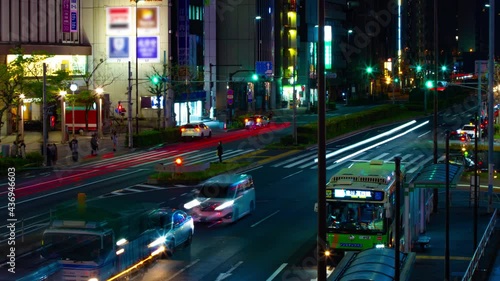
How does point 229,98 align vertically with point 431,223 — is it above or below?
above

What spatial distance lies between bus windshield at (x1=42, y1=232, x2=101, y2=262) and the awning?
9793mm

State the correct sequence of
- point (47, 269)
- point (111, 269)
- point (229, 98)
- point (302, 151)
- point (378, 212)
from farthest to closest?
point (229, 98), point (302, 151), point (378, 212), point (111, 269), point (47, 269)

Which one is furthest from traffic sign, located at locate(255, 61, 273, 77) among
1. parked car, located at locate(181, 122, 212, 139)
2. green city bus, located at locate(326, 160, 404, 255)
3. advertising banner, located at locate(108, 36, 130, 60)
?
green city bus, located at locate(326, 160, 404, 255)

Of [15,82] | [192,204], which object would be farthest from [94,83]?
[192,204]

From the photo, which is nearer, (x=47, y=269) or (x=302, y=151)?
(x=47, y=269)

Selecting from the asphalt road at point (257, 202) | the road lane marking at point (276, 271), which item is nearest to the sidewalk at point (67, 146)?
the asphalt road at point (257, 202)

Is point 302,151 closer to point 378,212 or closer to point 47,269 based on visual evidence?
point 378,212

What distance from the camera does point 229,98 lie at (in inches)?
3425

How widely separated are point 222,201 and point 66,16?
4898 cm

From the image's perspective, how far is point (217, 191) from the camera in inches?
1230

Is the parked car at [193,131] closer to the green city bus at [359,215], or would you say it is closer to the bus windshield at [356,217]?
the green city bus at [359,215]

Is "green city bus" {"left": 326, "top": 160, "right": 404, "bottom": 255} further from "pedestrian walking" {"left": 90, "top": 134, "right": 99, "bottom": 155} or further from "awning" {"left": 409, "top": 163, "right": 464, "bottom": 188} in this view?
"pedestrian walking" {"left": 90, "top": 134, "right": 99, "bottom": 155}

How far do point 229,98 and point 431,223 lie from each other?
5655cm

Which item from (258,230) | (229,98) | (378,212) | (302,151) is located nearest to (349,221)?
(378,212)
